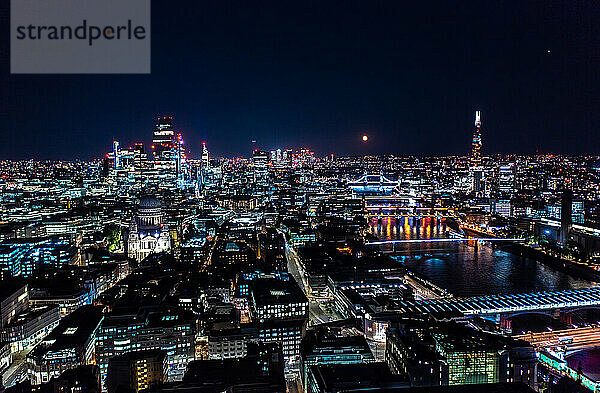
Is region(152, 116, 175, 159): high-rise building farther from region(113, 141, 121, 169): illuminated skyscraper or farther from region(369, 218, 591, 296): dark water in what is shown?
region(369, 218, 591, 296): dark water

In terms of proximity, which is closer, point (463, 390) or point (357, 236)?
point (463, 390)

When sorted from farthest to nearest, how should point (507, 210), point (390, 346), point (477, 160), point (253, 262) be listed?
point (477, 160), point (507, 210), point (253, 262), point (390, 346)

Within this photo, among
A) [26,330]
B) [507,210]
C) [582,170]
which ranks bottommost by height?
[26,330]

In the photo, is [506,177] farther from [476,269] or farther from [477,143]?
[476,269]

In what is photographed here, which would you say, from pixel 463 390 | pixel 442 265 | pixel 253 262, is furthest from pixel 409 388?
pixel 442 265

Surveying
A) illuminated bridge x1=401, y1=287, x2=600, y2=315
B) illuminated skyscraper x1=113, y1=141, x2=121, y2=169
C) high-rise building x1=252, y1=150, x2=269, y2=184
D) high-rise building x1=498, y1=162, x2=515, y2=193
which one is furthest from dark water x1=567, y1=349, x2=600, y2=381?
illuminated skyscraper x1=113, y1=141, x2=121, y2=169

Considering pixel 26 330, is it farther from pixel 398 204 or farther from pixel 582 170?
pixel 582 170

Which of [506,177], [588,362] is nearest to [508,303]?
[588,362]
